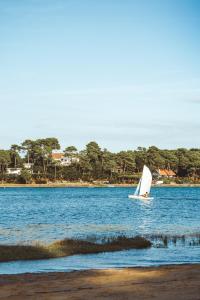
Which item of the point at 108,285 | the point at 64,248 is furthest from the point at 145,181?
the point at 108,285

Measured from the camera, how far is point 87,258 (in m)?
30.1

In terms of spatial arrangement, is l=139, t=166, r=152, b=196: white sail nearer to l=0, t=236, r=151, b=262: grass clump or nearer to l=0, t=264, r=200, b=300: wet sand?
l=0, t=236, r=151, b=262: grass clump

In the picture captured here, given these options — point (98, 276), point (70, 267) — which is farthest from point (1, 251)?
point (98, 276)

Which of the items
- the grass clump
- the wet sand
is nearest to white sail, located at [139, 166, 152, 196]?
the grass clump

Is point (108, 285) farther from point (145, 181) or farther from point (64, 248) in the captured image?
point (145, 181)

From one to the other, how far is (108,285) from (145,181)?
322 ft

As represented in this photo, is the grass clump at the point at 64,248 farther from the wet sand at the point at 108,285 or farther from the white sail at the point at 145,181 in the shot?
the white sail at the point at 145,181

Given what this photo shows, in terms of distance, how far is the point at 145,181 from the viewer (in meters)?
118

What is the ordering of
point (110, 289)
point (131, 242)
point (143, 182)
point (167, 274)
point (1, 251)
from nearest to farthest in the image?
point (110, 289), point (167, 274), point (1, 251), point (131, 242), point (143, 182)

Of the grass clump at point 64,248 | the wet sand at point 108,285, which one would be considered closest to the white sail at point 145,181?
the grass clump at point 64,248

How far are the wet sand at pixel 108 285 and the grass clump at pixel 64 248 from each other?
637cm

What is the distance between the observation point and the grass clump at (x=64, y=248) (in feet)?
96.0

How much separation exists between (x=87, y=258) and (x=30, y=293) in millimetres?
11769

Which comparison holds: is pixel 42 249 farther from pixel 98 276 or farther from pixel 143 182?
pixel 143 182
